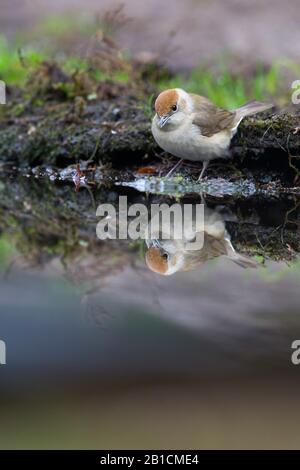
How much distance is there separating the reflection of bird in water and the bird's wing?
1.24m

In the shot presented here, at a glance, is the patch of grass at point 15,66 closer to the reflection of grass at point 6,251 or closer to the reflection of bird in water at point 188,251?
the reflection of grass at point 6,251

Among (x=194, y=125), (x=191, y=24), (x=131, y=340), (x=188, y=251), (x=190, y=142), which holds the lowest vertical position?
(x=131, y=340)

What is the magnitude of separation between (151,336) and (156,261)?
1.16 m

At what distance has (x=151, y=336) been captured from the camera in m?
3.11

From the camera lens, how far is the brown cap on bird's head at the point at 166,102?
576 cm

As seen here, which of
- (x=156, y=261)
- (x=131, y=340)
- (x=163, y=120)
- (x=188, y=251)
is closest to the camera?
(x=131, y=340)

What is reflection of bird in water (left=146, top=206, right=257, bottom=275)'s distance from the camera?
419 centimetres

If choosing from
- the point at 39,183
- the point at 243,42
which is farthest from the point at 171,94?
the point at 243,42

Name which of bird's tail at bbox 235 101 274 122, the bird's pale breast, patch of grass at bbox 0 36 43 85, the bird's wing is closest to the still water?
the bird's pale breast

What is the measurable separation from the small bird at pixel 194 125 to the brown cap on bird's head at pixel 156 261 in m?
1.59

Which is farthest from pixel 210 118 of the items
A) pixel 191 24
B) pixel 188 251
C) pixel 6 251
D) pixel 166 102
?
pixel 191 24

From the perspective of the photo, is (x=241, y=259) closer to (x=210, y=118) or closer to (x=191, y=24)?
(x=210, y=118)
